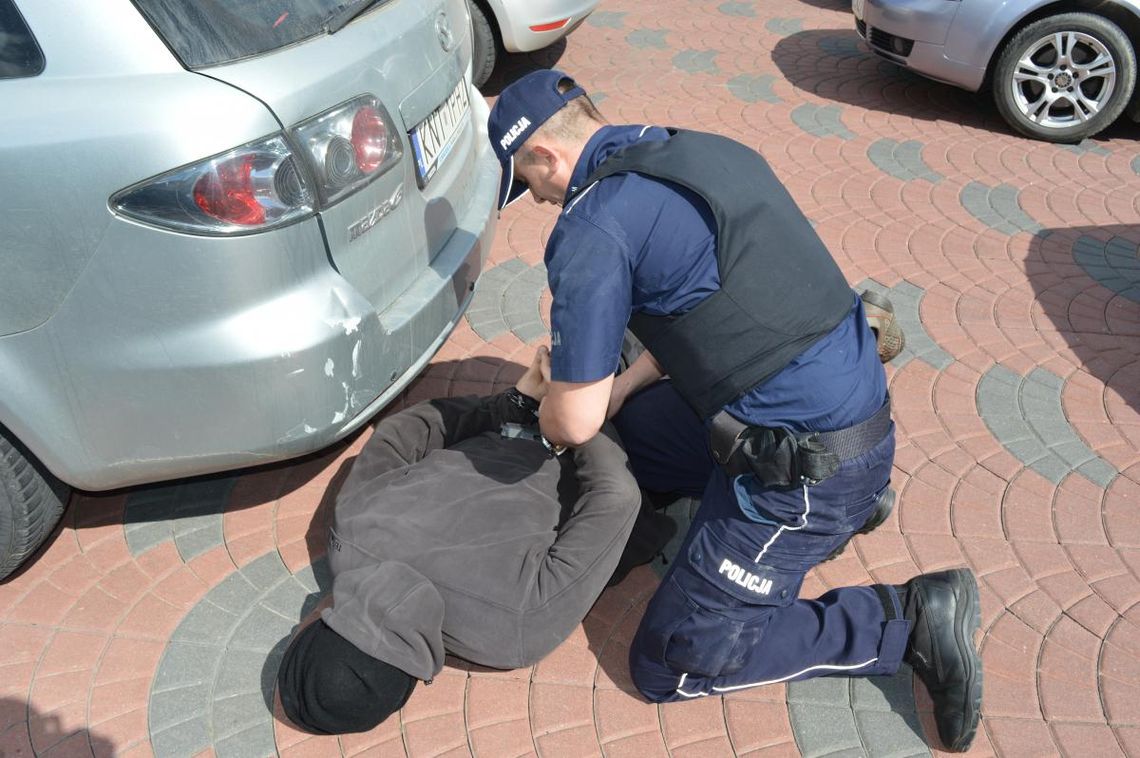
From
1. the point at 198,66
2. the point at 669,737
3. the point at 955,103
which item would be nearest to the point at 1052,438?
the point at 669,737

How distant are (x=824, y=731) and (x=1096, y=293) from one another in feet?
9.37

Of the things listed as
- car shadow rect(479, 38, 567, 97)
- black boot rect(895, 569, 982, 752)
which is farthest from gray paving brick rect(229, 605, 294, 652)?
car shadow rect(479, 38, 567, 97)

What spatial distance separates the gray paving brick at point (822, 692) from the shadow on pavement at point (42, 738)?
1884 millimetres

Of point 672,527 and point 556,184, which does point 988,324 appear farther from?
point 556,184

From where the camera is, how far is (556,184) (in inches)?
101

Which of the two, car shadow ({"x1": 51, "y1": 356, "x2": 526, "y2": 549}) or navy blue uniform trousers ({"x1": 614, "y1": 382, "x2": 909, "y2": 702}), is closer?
navy blue uniform trousers ({"x1": 614, "y1": 382, "x2": 909, "y2": 702})

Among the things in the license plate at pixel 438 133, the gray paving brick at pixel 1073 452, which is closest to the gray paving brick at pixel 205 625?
the license plate at pixel 438 133

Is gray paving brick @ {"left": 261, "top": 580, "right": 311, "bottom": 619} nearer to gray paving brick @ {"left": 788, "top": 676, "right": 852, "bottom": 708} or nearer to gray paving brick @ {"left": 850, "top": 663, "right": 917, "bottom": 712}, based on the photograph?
gray paving brick @ {"left": 788, "top": 676, "right": 852, "bottom": 708}

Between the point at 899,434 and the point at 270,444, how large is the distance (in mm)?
2303

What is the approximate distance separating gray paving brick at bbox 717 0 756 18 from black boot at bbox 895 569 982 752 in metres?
6.36

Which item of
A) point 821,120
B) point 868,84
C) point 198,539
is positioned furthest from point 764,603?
point 868,84

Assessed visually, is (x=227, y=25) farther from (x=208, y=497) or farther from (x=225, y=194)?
(x=208, y=497)

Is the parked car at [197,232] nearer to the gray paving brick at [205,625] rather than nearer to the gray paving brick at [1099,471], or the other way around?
the gray paving brick at [205,625]

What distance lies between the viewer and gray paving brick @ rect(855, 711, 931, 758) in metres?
2.66
